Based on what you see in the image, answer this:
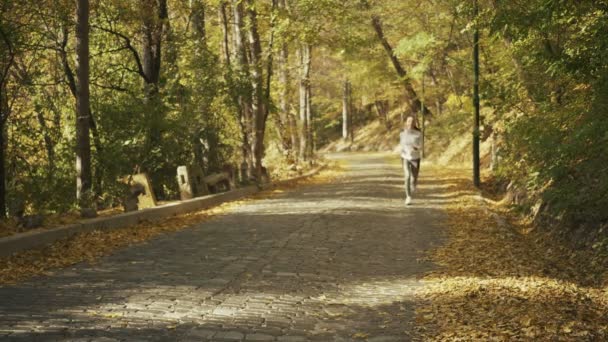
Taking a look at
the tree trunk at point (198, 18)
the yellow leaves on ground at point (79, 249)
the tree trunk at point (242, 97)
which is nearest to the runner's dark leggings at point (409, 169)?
the yellow leaves on ground at point (79, 249)

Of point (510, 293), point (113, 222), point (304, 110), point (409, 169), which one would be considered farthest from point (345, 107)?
point (510, 293)

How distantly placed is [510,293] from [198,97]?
12.6 metres

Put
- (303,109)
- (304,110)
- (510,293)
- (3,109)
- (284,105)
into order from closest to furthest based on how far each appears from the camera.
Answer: (510,293), (3,109), (284,105), (303,109), (304,110)

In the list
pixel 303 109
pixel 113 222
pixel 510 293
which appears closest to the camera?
pixel 510 293

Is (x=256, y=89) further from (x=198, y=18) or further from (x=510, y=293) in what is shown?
(x=510, y=293)

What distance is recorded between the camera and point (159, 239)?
33.3ft

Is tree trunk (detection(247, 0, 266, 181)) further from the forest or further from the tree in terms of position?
the tree

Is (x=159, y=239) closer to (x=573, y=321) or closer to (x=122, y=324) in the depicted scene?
(x=122, y=324)

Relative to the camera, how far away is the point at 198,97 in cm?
1766

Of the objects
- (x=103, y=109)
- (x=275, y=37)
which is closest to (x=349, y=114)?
(x=275, y=37)

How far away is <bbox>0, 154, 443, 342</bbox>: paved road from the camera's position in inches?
207

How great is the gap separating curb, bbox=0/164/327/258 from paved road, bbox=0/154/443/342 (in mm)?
1103

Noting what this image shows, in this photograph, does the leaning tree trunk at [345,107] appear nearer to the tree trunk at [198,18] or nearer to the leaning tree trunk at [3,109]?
the tree trunk at [198,18]

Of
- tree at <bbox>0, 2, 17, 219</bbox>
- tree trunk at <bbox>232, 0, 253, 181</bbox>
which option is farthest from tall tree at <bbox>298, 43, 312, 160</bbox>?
tree at <bbox>0, 2, 17, 219</bbox>
